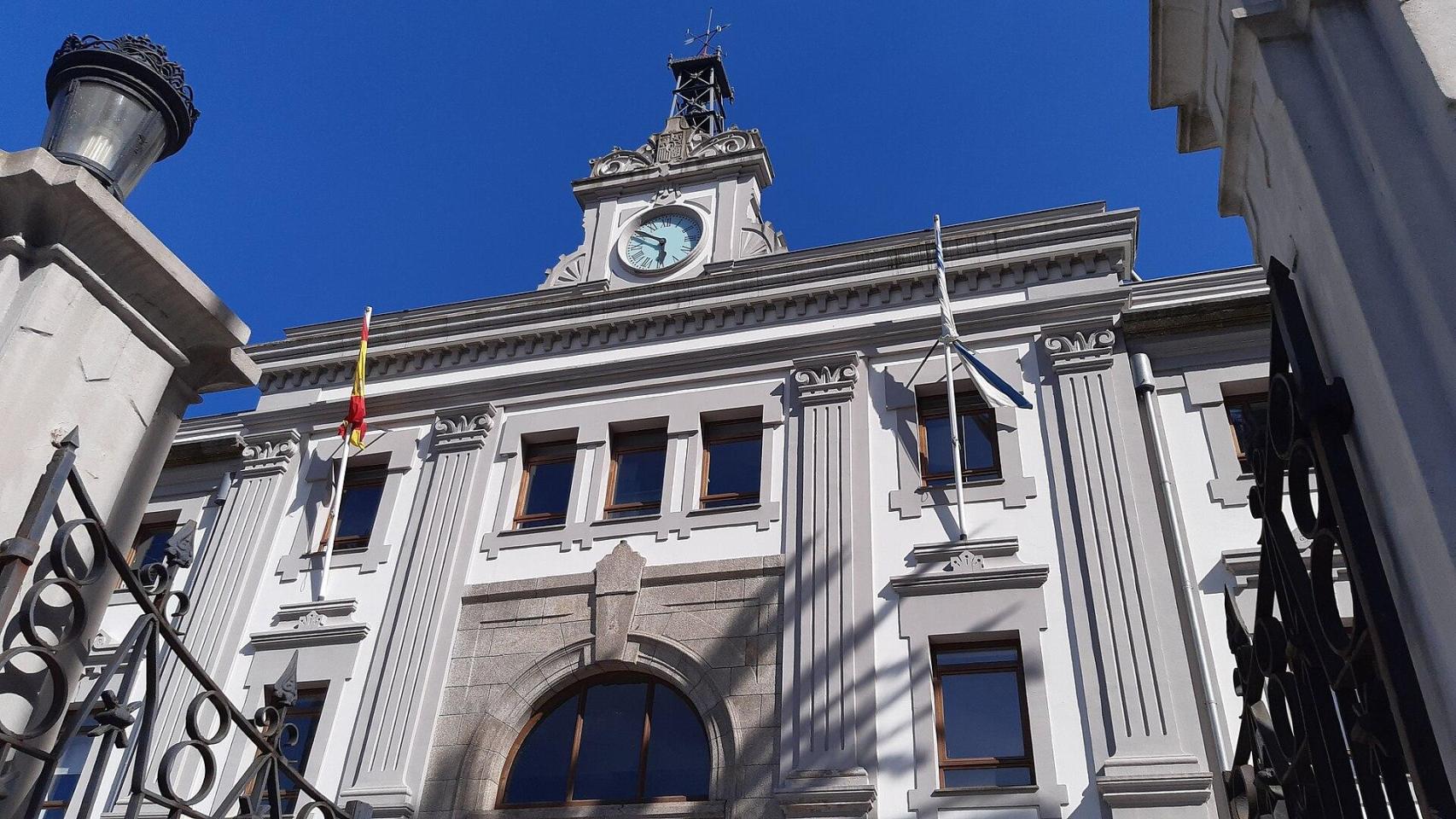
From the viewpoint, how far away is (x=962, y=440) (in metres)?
14.0

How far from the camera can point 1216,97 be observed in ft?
12.4

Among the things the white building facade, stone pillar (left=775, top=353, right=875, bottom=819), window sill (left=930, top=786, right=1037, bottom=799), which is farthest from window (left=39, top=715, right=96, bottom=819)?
window sill (left=930, top=786, right=1037, bottom=799)

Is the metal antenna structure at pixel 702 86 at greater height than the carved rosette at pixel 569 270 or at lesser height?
greater

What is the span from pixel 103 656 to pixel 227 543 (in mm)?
2190

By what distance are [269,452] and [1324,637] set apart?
16436 mm

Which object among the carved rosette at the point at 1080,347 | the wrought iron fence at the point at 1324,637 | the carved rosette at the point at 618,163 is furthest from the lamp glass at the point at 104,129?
the carved rosette at the point at 618,163

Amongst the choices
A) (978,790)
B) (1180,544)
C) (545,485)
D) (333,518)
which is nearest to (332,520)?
(333,518)

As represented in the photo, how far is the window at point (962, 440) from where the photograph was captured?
45.0 ft

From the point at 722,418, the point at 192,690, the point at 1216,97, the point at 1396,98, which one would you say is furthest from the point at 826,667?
the point at 1396,98

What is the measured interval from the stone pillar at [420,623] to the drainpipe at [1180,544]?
8.72 m

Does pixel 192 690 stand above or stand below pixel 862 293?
below

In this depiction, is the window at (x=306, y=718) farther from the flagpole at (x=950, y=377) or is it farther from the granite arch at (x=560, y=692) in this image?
the flagpole at (x=950, y=377)

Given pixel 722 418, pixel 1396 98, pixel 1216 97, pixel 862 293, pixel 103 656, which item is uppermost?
pixel 862 293

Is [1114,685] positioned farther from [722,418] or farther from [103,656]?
[103,656]
